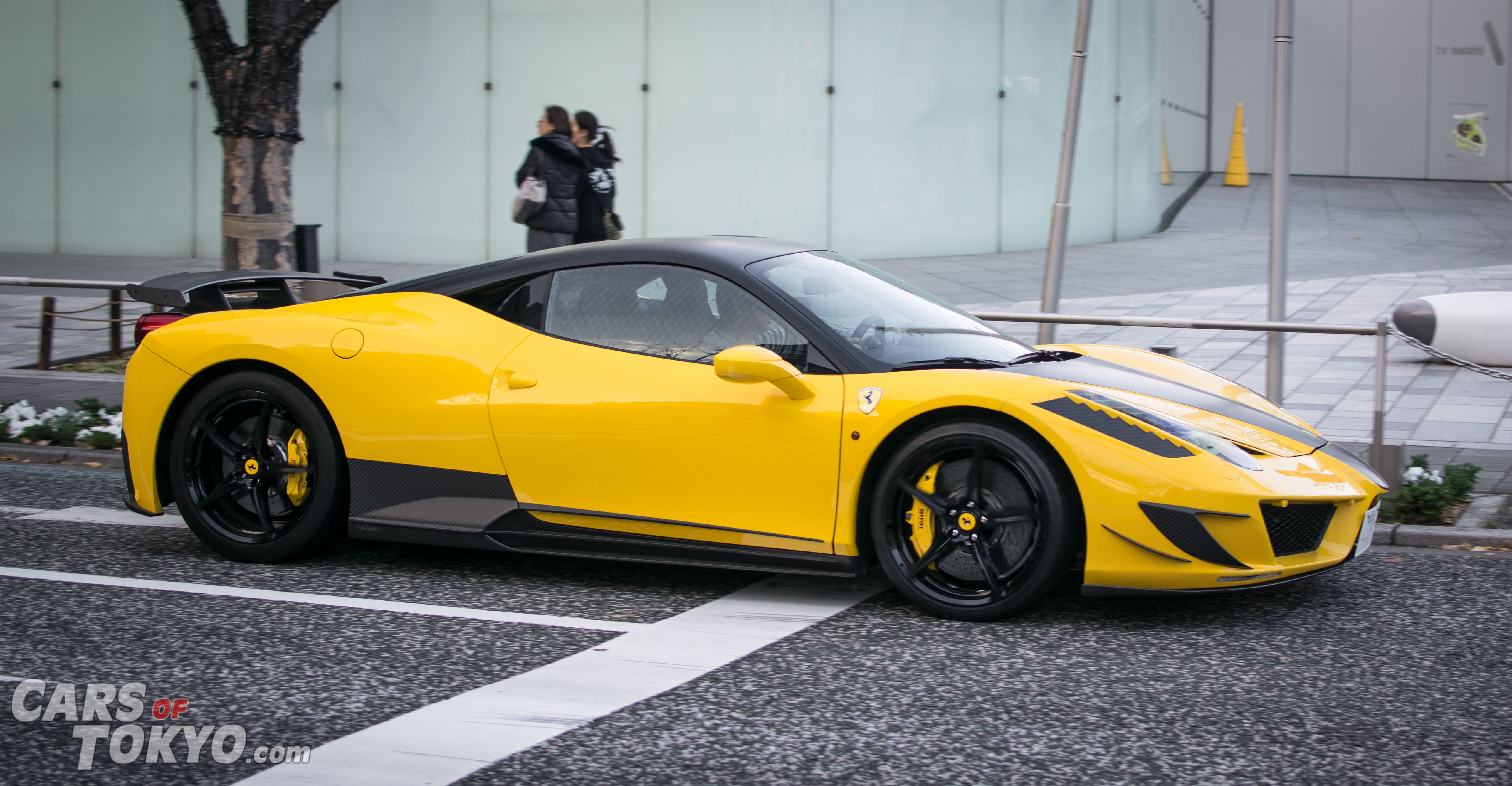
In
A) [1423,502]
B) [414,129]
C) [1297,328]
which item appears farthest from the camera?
[414,129]

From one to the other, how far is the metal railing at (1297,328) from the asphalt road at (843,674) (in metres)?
1.23

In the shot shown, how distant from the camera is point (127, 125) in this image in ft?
56.9

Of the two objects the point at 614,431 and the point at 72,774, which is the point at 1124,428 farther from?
the point at 72,774

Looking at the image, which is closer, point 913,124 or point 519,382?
point 519,382

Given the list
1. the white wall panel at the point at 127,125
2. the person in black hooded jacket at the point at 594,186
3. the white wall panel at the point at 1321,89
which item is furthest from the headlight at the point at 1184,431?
the white wall panel at the point at 1321,89

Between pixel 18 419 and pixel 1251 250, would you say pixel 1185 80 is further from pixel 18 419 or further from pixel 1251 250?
pixel 18 419

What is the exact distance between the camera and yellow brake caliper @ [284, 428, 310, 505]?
15.7 feet

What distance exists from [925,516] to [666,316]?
1.11m

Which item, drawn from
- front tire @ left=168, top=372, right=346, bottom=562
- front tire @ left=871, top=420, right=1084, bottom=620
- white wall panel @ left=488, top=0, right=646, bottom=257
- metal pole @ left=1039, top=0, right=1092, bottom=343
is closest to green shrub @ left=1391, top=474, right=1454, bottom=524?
front tire @ left=871, top=420, right=1084, bottom=620

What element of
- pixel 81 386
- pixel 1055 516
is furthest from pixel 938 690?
pixel 81 386

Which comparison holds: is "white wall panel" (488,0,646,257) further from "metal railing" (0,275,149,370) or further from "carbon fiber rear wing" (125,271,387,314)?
"carbon fiber rear wing" (125,271,387,314)

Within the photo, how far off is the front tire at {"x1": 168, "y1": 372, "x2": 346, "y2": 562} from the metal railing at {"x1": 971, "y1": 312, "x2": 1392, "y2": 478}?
113 inches

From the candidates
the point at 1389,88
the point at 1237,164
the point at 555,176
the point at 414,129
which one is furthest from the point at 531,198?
the point at 1389,88

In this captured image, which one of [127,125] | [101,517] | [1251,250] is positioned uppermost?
[127,125]
